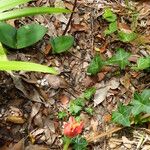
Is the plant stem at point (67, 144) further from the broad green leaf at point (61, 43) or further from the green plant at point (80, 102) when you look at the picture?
the broad green leaf at point (61, 43)

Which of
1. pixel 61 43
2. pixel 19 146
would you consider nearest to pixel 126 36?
pixel 61 43

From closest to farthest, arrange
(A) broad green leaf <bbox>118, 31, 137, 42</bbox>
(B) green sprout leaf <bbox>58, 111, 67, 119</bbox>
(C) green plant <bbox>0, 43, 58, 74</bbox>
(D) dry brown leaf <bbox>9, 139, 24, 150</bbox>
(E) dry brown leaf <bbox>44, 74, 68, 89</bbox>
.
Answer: (C) green plant <bbox>0, 43, 58, 74</bbox>, (D) dry brown leaf <bbox>9, 139, 24, 150</bbox>, (B) green sprout leaf <bbox>58, 111, 67, 119</bbox>, (E) dry brown leaf <bbox>44, 74, 68, 89</bbox>, (A) broad green leaf <bbox>118, 31, 137, 42</bbox>

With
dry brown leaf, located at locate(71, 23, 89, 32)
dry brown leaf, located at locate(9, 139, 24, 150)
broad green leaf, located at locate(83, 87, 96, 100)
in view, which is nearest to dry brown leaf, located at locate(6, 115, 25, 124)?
dry brown leaf, located at locate(9, 139, 24, 150)

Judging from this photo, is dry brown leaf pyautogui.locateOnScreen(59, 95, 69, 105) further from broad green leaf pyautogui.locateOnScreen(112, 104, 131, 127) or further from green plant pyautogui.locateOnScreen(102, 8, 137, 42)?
green plant pyautogui.locateOnScreen(102, 8, 137, 42)

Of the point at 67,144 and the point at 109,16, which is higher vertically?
the point at 109,16

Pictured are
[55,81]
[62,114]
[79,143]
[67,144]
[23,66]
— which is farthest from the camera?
[55,81]

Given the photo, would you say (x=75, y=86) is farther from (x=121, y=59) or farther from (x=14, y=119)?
(x=14, y=119)
